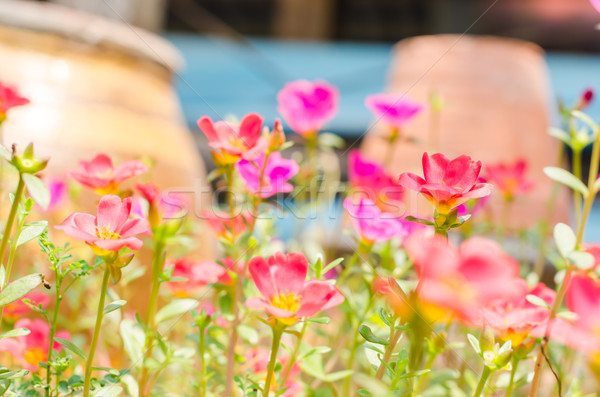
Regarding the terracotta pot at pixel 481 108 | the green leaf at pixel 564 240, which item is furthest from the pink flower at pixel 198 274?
the terracotta pot at pixel 481 108

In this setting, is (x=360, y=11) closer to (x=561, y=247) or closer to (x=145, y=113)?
(x=145, y=113)

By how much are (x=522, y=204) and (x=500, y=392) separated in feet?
1.71

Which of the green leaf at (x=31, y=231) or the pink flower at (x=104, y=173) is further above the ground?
the pink flower at (x=104, y=173)

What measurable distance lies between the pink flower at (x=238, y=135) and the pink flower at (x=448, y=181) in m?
0.13

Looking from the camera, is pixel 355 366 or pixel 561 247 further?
pixel 355 366

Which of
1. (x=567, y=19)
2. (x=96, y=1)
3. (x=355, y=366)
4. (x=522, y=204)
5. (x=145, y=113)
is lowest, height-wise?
(x=355, y=366)

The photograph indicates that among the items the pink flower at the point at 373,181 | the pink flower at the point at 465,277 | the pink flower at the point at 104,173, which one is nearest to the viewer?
the pink flower at the point at 465,277

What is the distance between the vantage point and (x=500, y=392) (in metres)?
0.54

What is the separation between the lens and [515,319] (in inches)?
14.1

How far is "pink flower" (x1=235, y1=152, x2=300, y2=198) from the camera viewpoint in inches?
19.0

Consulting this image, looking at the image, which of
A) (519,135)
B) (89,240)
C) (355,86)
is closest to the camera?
(89,240)

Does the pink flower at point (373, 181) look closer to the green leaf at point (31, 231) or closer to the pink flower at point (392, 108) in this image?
the pink flower at point (392, 108)

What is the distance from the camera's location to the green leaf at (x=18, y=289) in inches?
13.7

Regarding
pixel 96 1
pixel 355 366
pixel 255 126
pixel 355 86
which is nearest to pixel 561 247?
pixel 255 126
